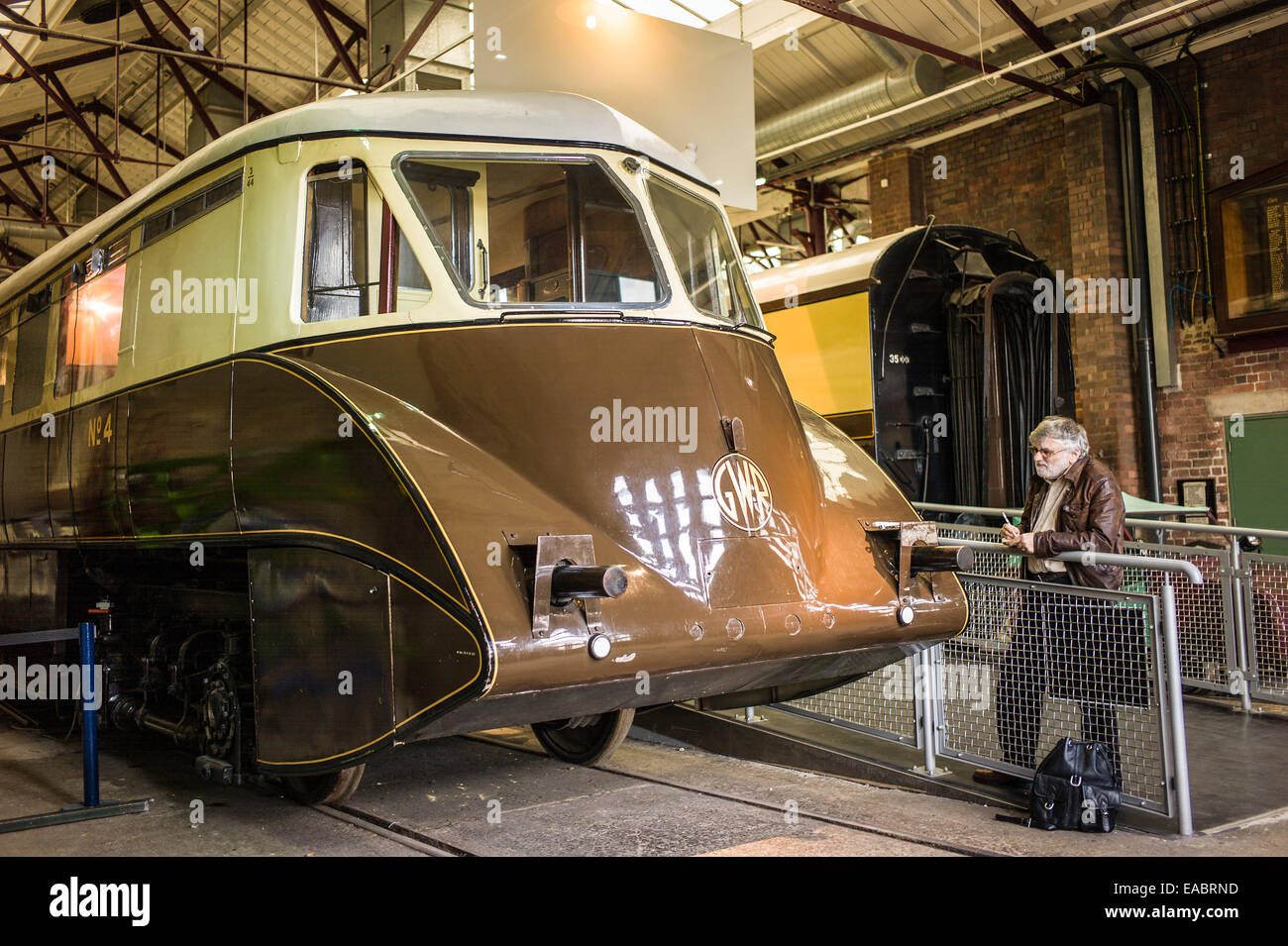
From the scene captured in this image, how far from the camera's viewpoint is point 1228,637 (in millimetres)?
7281

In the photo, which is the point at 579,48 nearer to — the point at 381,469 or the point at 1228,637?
the point at 381,469

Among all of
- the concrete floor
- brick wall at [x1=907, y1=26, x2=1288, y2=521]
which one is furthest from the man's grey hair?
brick wall at [x1=907, y1=26, x2=1288, y2=521]

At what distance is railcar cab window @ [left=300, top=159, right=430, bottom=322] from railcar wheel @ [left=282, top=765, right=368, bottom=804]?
1.99 m

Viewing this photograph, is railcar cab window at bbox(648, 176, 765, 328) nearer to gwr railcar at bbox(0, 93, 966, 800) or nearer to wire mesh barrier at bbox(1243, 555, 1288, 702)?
gwr railcar at bbox(0, 93, 966, 800)

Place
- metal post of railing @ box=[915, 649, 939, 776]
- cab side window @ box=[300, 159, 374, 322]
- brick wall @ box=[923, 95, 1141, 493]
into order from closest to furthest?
cab side window @ box=[300, 159, 374, 322]
metal post of railing @ box=[915, 649, 939, 776]
brick wall @ box=[923, 95, 1141, 493]

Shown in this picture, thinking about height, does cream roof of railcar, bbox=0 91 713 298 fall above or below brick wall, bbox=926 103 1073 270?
below

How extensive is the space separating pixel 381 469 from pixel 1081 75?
10.6 metres

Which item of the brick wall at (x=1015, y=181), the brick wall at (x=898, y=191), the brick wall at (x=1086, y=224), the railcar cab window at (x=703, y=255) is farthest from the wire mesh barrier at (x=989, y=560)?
the brick wall at (x=898, y=191)

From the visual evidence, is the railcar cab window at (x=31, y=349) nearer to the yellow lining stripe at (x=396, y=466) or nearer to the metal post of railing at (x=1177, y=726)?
the yellow lining stripe at (x=396, y=466)

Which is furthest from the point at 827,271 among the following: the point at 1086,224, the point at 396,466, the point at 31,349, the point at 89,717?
the point at 89,717

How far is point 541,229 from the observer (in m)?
4.86

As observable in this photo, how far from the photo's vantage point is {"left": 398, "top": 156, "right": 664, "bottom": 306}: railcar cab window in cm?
477

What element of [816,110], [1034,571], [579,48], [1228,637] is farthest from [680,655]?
[816,110]

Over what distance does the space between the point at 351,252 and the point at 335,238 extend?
4.0 inches
